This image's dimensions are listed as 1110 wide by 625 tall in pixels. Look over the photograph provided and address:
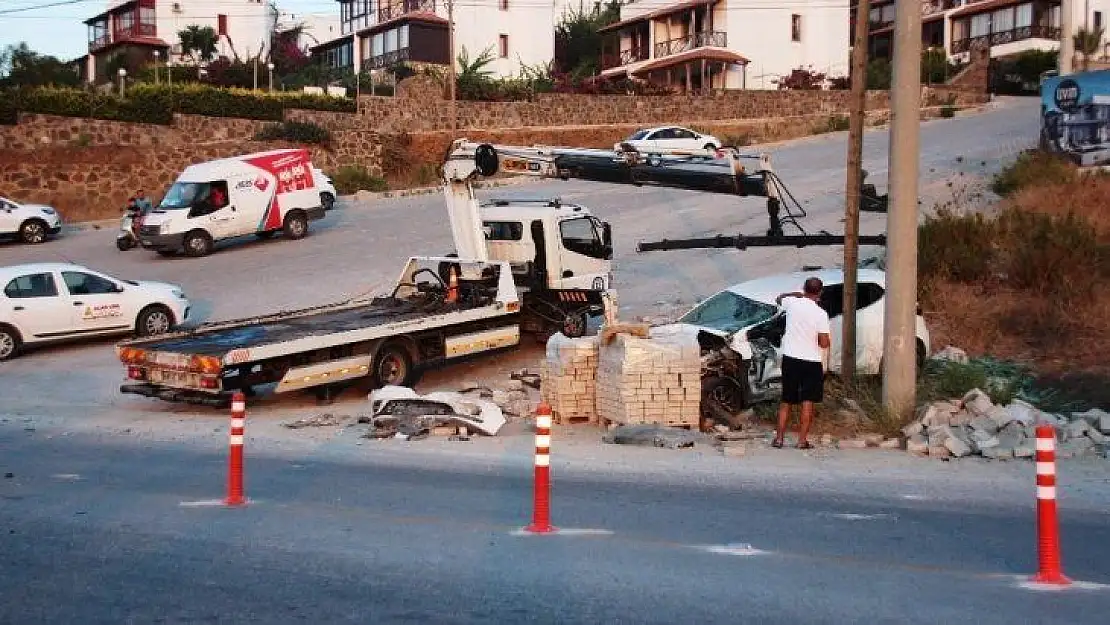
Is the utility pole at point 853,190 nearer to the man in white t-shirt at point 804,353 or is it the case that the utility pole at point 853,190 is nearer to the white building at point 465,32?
the man in white t-shirt at point 804,353

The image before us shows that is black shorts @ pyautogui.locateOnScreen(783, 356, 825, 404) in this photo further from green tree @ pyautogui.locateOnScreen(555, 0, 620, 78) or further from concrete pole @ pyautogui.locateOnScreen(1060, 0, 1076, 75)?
green tree @ pyautogui.locateOnScreen(555, 0, 620, 78)

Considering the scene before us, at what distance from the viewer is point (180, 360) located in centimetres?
1631

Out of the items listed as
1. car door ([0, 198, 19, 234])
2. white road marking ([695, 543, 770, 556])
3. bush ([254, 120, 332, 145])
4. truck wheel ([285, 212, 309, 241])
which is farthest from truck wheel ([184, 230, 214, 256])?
white road marking ([695, 543, 770, 556])

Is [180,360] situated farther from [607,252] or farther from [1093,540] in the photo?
[1093,540]

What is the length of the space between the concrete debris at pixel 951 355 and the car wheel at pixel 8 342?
1494cm

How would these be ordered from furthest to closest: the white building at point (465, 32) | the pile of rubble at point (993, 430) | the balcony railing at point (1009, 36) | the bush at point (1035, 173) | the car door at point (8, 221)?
the balcony railing at point (1009, 36) < the white building at point (465, 32) < the car door at point (8, 221) < the bush at point (1035, 173) < the pile of rubble at point (993, 430)

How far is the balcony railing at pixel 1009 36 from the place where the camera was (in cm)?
7856

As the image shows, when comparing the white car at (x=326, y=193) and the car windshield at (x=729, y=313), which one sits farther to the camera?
the white car at (x=326, y=193)

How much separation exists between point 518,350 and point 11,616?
1455cm

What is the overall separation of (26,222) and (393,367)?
72.7 feet

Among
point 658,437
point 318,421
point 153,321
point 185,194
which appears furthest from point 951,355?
point 185,194

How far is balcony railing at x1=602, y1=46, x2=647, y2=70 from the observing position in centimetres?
7594

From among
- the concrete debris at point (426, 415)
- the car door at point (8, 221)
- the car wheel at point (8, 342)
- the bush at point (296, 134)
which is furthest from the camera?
the bush at point (296, 134)

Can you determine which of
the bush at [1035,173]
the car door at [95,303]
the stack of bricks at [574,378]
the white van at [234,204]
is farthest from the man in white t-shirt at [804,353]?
the white van at [234,204]
